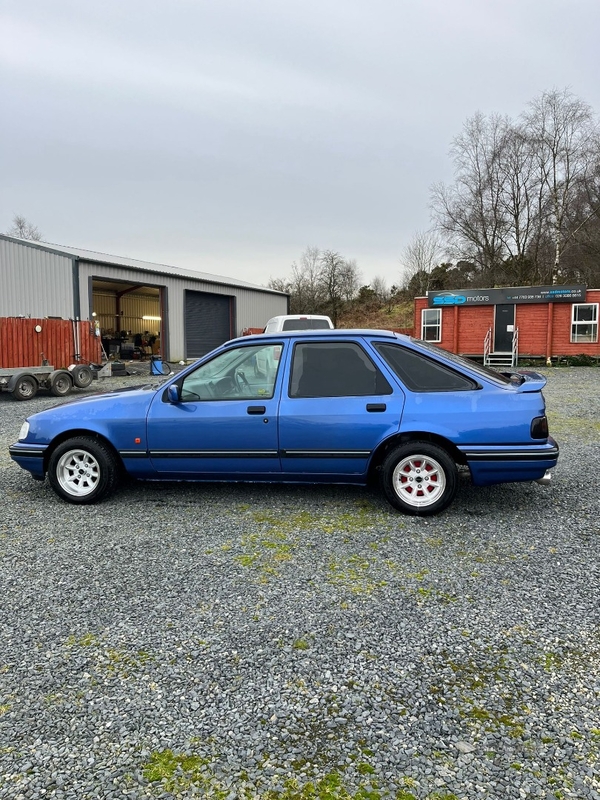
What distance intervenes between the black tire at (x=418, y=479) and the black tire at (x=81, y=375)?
1243 cm

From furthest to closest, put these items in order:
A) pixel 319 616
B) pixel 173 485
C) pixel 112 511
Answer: pixel 173 485
pixel 112 511
pixel 319 616

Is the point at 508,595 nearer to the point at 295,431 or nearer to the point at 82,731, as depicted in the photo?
the point at 295,431

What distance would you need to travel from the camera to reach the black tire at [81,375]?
48.0ft

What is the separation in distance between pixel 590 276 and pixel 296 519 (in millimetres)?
34728

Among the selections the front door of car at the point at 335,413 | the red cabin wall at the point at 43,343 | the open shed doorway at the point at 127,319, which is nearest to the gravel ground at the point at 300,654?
the front door of car at the point at 335,413

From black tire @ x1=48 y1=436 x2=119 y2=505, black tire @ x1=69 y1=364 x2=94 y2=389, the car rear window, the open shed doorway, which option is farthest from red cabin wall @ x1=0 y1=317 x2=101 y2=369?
black tire @ x1=48 y1=436 x2=119 y2=505

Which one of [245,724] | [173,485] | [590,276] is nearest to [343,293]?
[590,276]

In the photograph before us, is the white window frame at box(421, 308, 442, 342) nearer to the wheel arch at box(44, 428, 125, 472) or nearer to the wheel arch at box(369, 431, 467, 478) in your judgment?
the wheel arch at box(369, 431, 467, 478)

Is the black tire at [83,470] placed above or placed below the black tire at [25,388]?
below

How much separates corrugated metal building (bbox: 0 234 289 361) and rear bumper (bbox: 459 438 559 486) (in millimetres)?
19798

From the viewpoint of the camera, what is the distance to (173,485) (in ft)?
18.0

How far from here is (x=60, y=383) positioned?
46.5ft

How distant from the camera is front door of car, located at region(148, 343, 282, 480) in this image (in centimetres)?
457

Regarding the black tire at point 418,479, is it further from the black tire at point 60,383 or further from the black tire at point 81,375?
the black tire at point 81,375
